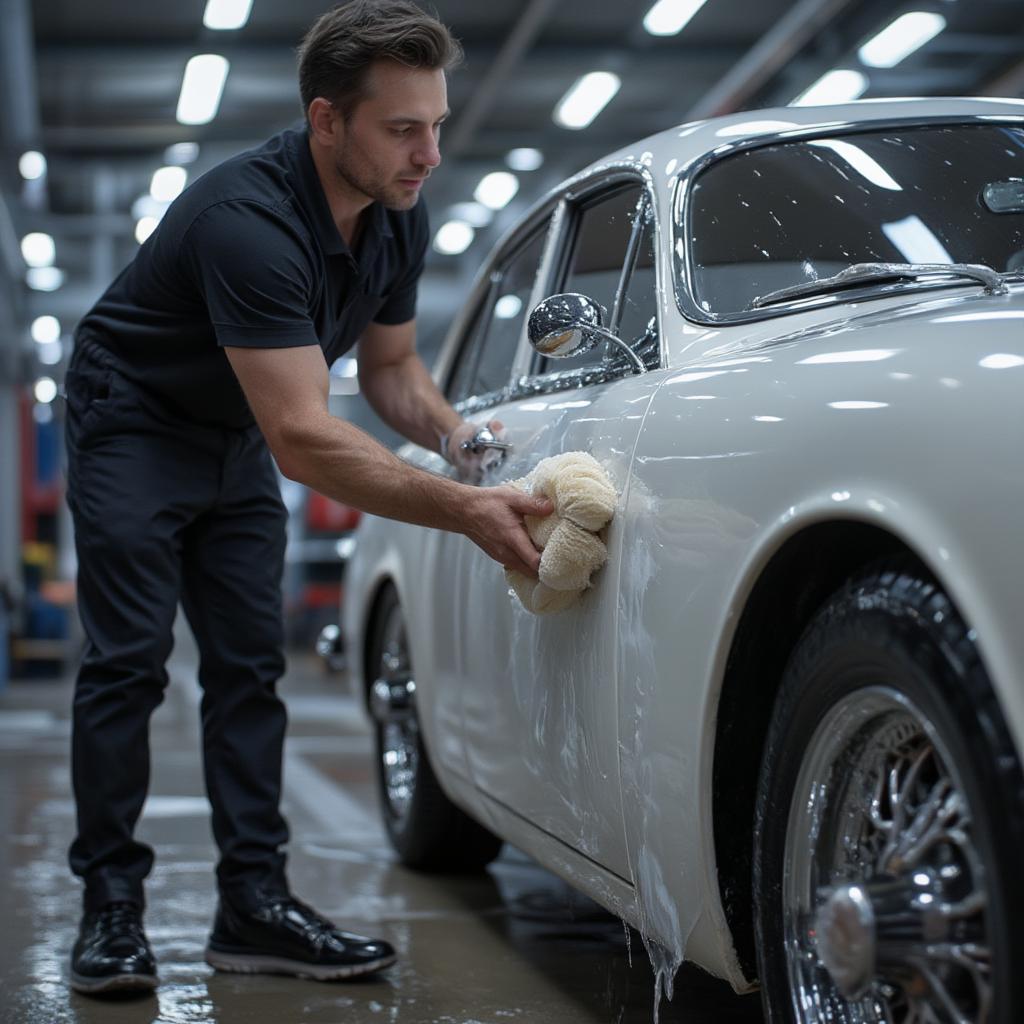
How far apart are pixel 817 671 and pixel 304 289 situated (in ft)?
4.61

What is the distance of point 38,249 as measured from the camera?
1653 cm

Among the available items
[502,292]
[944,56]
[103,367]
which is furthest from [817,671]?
[944,56]

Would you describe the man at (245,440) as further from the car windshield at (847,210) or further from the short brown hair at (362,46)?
the car windshield at (847,210)

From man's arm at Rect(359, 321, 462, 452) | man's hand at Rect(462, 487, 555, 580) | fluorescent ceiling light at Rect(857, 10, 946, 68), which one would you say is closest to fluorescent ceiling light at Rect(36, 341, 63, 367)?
fluorescent ceiling light at Rect(857, 10, 946, 68)

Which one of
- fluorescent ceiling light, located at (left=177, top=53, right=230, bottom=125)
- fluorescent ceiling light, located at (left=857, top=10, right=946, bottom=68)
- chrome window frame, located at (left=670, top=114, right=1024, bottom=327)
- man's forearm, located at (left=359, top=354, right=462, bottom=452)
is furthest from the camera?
fluorescent ceiling light, located at (left=177, top=53, right=230, bottom=125)

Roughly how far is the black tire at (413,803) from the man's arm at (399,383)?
74 centimetres

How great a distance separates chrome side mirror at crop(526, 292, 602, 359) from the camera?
7.96 ft

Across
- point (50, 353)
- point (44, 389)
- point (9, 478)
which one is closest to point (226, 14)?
point (9, 478)

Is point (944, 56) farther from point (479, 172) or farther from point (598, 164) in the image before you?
point (598, 164)

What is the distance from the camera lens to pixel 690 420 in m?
2.08

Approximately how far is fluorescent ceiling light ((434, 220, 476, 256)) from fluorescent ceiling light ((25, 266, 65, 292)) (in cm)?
473

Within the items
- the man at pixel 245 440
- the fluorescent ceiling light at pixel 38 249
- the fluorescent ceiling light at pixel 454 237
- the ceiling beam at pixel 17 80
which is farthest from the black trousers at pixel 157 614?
the fluorescent ceiling light at pixel 38 249

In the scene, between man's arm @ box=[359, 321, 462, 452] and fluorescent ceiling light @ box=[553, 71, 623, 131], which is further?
fluorescent ceiling light @ box=[553, 71, 623, 131]

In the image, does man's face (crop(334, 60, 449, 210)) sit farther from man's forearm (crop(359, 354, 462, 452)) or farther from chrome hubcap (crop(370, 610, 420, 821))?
chrome hubcap (crop(370, 610, 420, 821))
